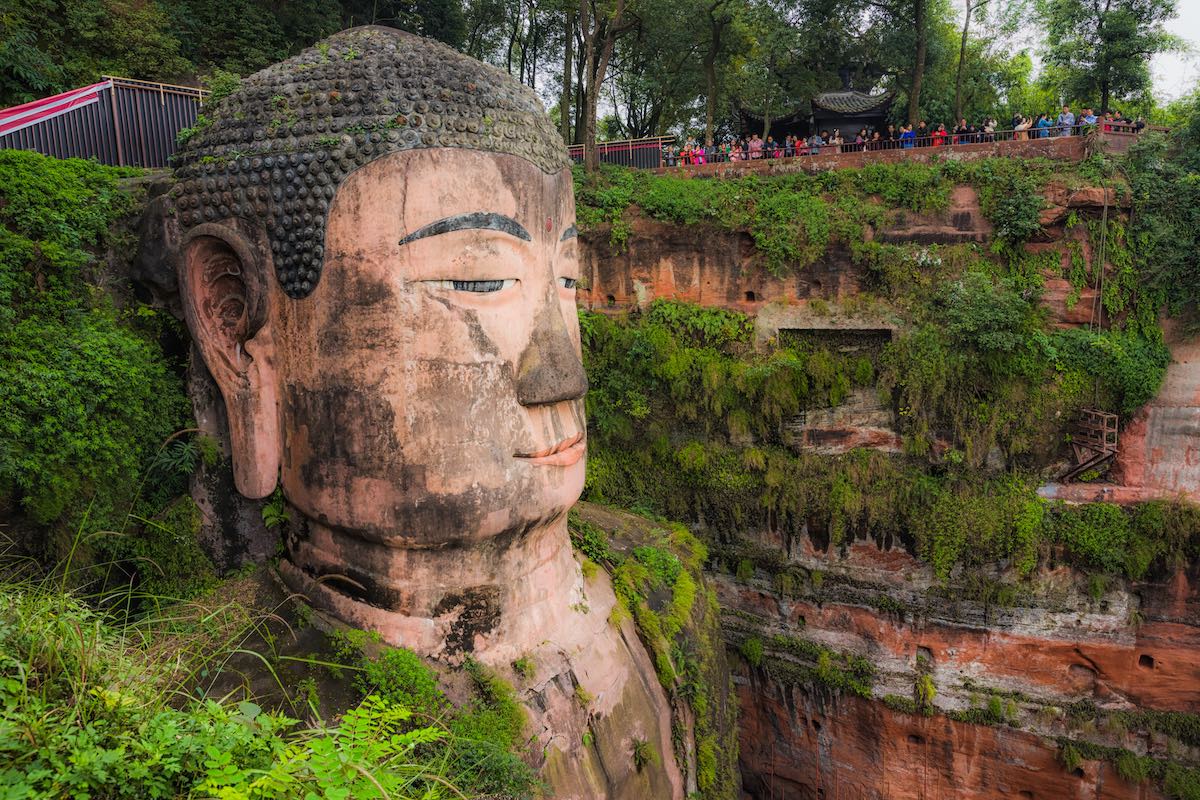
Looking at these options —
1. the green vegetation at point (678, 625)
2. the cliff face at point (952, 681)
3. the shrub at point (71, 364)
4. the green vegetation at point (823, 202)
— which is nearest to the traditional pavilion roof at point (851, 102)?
the green vegetation at point (823, 202)

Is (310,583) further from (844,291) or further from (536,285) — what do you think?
(844,291)

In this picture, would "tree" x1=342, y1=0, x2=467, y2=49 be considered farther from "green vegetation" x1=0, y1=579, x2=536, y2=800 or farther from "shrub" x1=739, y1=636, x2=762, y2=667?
"green vegetation" x1=0, y1=579, x2=536, y2=800

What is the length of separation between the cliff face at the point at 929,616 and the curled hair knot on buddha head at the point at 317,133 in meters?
9.09

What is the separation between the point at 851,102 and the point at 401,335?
18.6 m

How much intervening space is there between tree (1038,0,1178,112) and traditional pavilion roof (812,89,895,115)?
375cm

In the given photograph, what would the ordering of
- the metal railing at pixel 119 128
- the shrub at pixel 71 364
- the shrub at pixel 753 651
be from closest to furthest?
the shrub at pixel 71 364, the metal railing at pixel 119 128, the shrub at pixel 753 651

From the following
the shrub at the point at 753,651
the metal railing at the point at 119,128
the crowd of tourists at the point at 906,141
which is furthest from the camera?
the crowd of tourists at the point at 906,141

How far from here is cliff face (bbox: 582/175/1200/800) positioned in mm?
12117

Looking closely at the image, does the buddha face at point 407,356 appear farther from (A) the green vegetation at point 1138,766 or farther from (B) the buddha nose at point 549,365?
(A) the green vegetation at point 1138,766

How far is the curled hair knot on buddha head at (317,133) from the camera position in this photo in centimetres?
493

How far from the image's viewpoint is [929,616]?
12883 millimetres

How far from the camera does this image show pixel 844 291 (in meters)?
13.5

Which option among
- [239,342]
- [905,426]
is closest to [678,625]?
[239,342]

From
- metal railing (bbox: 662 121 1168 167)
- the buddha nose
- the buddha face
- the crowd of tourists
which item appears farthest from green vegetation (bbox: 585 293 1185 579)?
the buddha face
